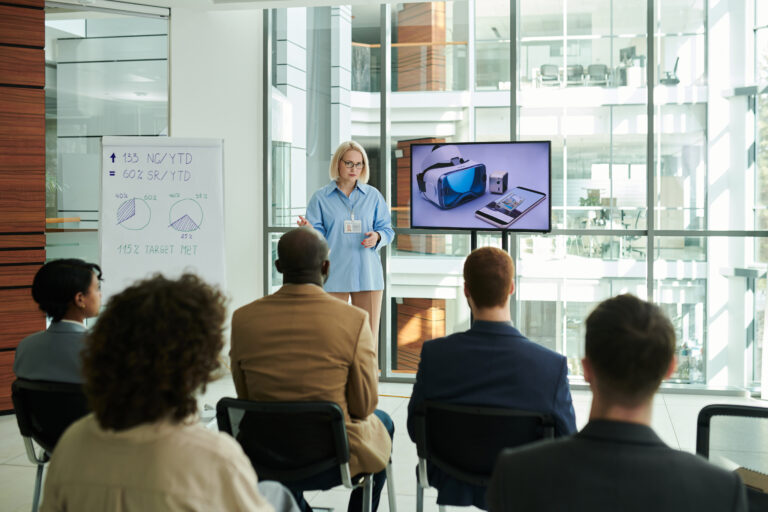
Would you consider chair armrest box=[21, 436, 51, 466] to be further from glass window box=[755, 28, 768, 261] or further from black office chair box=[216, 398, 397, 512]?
glass window box=[755, 28, 768, 261]

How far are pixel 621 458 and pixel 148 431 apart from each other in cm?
76

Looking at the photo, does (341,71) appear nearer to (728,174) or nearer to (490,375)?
(728,174)

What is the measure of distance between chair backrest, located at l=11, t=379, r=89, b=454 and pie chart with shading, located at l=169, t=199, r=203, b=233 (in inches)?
83.9

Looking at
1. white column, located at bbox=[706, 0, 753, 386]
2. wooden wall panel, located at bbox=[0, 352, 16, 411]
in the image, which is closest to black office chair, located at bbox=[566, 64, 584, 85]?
white column, located at bbox=[706, 0, 753, 386]

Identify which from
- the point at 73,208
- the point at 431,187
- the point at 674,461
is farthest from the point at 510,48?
the point at 674,461

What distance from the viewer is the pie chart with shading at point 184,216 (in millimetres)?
4352

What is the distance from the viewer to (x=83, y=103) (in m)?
5.11

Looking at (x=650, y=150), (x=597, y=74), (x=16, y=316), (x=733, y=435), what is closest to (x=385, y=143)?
(x=597, y=74)

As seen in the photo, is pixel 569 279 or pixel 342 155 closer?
pixel 342 155

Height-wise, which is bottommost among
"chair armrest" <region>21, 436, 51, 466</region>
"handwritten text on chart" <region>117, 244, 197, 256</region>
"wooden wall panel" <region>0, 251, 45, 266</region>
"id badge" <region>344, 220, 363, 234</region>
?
"chair armrest" <region>21, 436, 51, 466</region>

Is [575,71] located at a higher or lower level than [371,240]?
higher

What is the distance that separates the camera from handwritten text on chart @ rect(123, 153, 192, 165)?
437 centimetres

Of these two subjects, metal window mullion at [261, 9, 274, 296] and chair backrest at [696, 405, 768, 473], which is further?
metal window mullion at [261, 9, 274, 296]

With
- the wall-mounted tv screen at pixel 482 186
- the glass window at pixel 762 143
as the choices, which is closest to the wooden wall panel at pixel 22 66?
the wall-mounted tv screen at pixel 482 186
